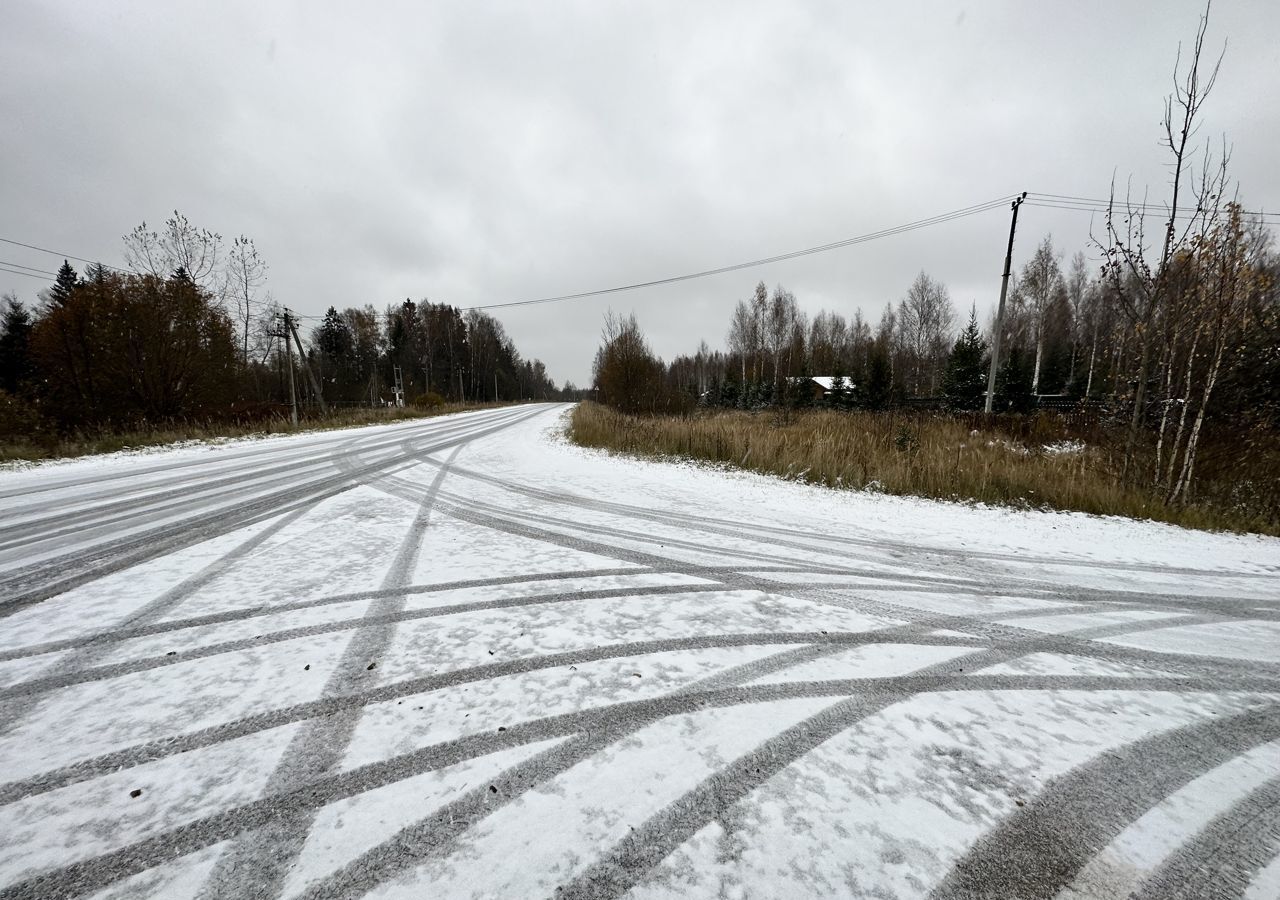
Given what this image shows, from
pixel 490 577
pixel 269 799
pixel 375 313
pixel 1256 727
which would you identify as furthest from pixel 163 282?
pixel 375 313

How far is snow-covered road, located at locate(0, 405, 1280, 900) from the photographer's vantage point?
55.3 inches

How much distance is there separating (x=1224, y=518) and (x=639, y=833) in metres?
9.00

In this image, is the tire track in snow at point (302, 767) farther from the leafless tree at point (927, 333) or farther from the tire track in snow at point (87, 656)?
the leafless tree at point (927, 333)

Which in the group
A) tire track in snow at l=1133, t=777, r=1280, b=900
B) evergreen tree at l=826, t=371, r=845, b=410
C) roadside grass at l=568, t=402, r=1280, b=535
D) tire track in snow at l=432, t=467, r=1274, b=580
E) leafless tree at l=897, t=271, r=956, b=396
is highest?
leafless tree at l=897, t=271, r=956, b=396

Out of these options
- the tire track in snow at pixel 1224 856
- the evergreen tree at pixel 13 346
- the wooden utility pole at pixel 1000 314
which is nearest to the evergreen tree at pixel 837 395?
the wooden utility pole at pixel 1000 314

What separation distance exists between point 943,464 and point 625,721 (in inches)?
323

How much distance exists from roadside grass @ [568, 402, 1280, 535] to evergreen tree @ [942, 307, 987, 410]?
12.6 metres

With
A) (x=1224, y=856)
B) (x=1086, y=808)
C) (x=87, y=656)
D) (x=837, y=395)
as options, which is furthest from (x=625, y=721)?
(x=837, y=395)

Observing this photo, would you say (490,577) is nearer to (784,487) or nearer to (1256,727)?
(1256,727)

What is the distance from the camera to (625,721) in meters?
2.00

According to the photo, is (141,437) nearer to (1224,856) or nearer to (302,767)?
(302,767)

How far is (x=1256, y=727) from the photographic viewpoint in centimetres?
214

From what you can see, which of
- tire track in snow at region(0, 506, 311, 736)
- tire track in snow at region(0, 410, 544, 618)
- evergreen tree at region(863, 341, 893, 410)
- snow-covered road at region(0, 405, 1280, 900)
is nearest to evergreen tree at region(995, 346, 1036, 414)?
evergreen tree at region(863, 341, 893, 410)

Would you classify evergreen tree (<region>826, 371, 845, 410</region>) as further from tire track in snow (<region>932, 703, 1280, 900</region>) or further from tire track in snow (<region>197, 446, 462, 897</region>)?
tire track in snow (<region>197, 446, 462, 897</region>)
